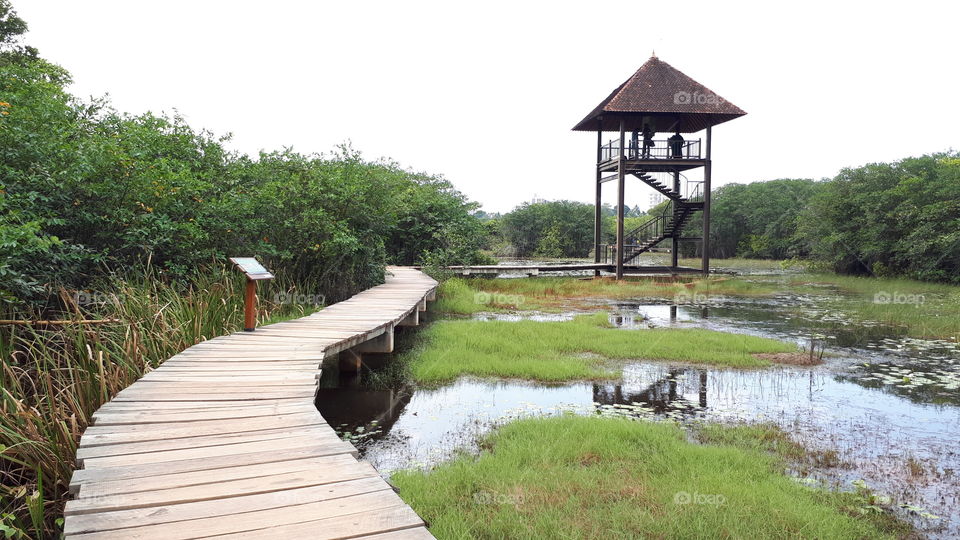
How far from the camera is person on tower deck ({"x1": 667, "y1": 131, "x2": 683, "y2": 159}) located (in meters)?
21.2

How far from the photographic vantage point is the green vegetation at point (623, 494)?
3.71m

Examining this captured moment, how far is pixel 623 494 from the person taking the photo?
4.20 m

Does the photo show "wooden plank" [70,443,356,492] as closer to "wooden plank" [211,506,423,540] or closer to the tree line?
"wooden plank" [211,506,423,540]

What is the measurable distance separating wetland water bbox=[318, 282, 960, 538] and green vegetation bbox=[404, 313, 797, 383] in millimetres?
408

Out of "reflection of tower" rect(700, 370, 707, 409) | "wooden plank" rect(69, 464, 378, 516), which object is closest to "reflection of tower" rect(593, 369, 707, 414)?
"reflection of tower" rect(700, 370, 707, 409)

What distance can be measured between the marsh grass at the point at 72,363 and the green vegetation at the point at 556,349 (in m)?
2.60

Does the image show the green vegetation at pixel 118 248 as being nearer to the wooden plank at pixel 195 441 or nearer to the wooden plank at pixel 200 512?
the wooden plank at pixel 195 441

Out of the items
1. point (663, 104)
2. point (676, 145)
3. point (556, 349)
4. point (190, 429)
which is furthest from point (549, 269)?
point (190, 429)

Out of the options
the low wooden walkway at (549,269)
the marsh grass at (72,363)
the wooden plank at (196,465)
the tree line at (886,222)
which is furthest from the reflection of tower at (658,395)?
the tree line at (886,222)

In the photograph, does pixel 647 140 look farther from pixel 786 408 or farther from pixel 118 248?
pixel 118 248

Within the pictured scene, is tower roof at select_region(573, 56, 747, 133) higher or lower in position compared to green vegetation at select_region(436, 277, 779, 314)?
higher

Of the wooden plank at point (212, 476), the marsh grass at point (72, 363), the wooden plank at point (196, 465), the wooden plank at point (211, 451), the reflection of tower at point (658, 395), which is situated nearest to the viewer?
the wooden plank at point (212, 476)

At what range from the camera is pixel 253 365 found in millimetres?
5184

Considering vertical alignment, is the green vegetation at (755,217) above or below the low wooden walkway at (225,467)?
above
